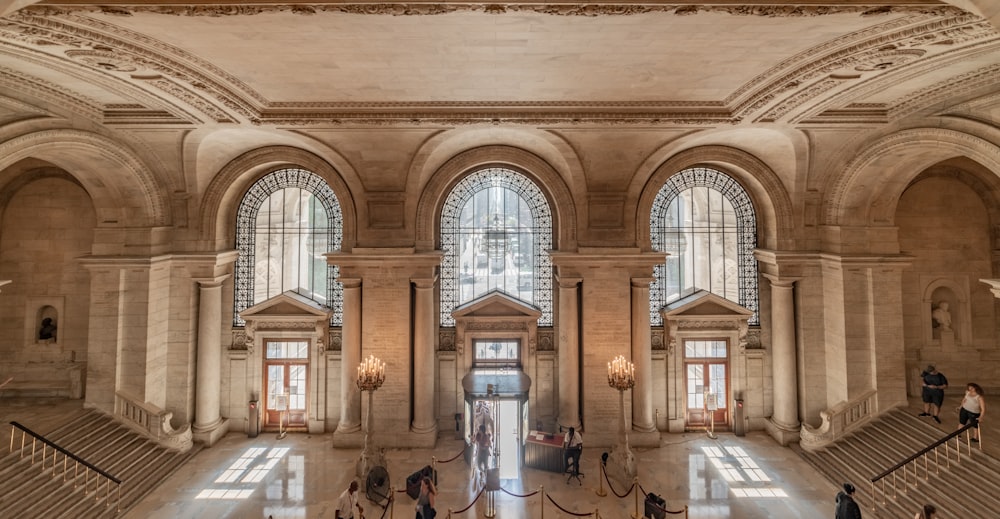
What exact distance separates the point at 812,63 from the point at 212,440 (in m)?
16.1

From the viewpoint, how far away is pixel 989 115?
381 inches

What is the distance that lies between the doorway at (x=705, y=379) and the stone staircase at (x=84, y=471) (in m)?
13.5

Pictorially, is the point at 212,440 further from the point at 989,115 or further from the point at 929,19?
the point at 989,115

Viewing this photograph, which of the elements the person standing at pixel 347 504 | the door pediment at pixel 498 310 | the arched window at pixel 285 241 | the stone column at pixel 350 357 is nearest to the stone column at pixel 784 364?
the door pediment at pixel 498 310

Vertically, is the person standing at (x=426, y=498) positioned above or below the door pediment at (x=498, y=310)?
below

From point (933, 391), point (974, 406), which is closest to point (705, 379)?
point (933, 391)

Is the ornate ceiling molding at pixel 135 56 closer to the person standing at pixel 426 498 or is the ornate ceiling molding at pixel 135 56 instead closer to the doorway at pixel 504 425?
the person standing at pixel 426 498

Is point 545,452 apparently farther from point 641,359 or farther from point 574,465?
point 641,359

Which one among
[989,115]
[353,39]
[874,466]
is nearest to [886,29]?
[989,115]

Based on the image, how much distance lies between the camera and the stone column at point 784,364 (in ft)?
45.3

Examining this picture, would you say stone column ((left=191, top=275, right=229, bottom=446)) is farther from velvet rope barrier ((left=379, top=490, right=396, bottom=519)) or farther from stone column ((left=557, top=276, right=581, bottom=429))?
stone column ((left=557, top=276, right=581, bottom=429))

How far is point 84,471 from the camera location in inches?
423

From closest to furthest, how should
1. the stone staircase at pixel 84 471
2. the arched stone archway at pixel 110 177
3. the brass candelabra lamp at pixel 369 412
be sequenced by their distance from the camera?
the stone staircase at pixel 84 471 → the arched stone archway at pixel 110 177 → the brass candelabra lamp at pixel 369 412

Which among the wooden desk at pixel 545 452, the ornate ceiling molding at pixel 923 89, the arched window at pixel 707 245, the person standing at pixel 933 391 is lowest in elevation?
the wooden desk at pixel 545 452
